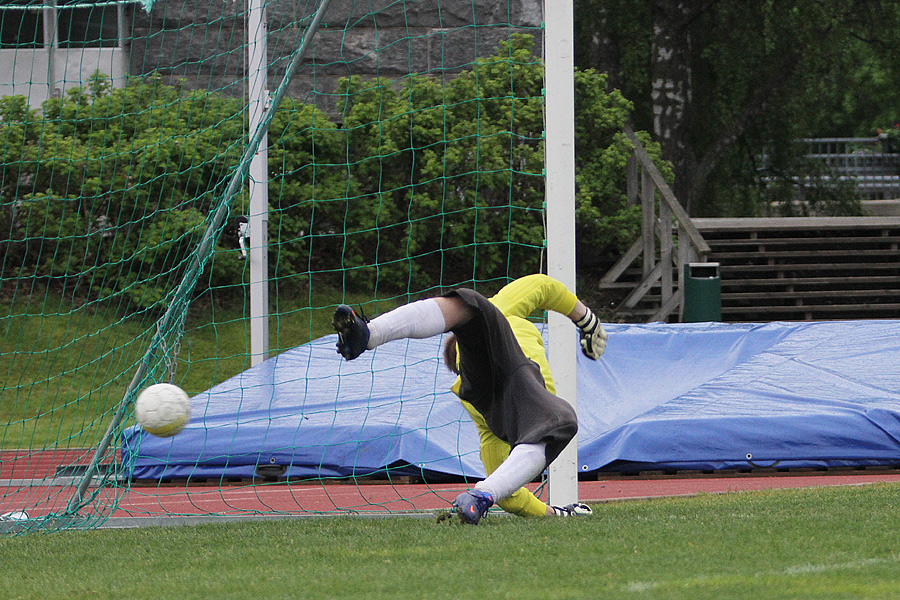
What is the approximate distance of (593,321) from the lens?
5.07m

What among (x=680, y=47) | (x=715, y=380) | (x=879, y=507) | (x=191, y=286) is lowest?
(x=879, y=507)

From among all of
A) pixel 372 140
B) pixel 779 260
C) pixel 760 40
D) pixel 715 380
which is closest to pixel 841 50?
pixel 760 40

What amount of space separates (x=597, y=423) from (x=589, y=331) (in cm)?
287

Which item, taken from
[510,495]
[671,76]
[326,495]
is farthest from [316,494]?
[671,76]

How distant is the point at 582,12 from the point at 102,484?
14766mm

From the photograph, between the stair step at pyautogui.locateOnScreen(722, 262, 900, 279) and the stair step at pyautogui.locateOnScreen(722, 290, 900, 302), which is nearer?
the stair step at pyautogui.locateOnScreen(722, 290, 900, 302)

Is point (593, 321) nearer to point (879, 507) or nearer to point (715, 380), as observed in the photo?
point (879, 507)

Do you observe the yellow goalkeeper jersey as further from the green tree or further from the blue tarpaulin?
the green tree

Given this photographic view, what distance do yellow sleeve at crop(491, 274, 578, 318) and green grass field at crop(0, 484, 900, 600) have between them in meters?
0.98

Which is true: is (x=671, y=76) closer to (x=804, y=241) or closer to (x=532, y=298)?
(x=804, y=241)

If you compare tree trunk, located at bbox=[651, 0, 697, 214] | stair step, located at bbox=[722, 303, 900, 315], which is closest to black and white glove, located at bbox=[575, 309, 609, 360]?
stair step, located at bbox=[722, 303, 900, 315]

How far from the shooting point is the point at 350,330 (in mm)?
4059

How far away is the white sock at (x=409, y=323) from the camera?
4.25 metres

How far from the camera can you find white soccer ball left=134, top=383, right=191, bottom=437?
4871 millimetres
